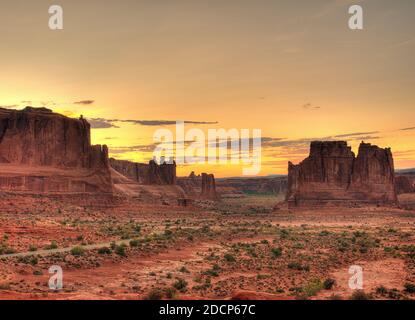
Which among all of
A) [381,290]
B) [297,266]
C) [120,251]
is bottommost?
[297,266]

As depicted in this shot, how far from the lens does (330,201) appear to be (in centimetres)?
9762

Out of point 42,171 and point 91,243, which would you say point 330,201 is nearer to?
point 42,171

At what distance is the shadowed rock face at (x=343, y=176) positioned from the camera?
3925 inches

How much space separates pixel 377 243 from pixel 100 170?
6208cm

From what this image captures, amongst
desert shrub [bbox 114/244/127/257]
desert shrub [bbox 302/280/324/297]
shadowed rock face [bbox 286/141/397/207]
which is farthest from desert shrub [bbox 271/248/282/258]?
shadowed rock face [bbox 286/141/397/207]

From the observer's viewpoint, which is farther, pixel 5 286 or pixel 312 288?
pixel 312 288

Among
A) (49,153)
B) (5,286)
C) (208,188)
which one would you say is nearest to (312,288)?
(5,286)

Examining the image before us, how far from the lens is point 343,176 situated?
A: 104875mm

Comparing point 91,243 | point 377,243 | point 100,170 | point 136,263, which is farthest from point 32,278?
point 100,170

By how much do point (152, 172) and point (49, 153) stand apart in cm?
5974

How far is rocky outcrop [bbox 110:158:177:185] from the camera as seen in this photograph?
143625 mm

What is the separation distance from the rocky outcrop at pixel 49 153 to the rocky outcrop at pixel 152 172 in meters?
50.1

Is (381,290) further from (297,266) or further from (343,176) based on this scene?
(343,176)

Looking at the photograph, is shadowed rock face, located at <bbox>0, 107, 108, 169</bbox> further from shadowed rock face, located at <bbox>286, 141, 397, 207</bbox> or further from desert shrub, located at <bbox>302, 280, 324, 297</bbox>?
desert shrub, located at <bbox>302, 280, 324, 297</bbox>
